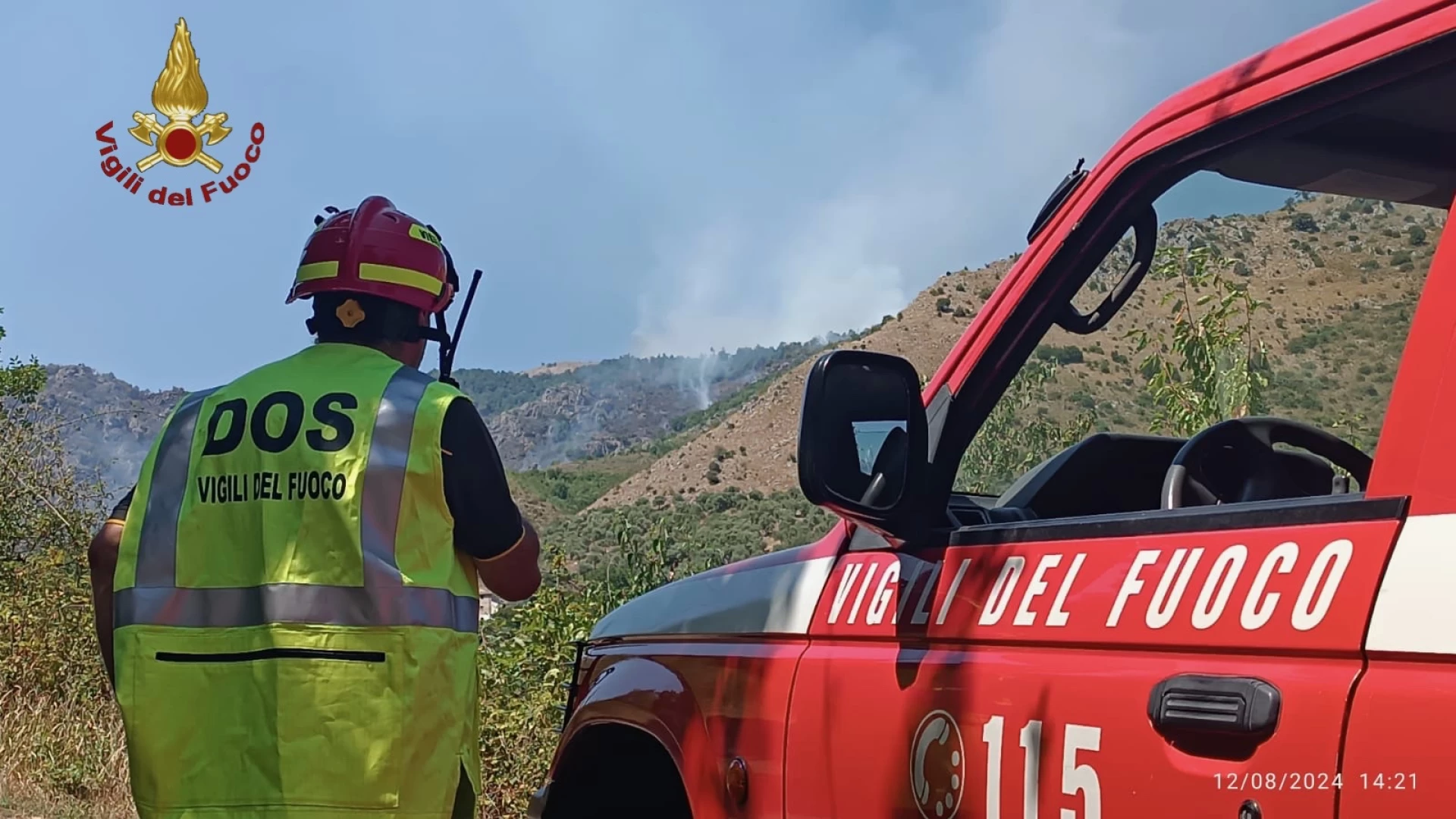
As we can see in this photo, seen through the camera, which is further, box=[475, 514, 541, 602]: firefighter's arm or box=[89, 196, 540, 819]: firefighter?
box=[475, 514, 541, 602]: firefighter's arm

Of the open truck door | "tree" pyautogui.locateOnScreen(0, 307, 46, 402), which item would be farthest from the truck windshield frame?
"tree" pyautogui.locateOnScreen(0, 307, 46, 402)

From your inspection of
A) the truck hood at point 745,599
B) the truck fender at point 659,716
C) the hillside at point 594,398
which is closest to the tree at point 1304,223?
the truck hood at point 745,599

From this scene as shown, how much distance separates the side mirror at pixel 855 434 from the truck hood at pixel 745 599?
1.23 ft

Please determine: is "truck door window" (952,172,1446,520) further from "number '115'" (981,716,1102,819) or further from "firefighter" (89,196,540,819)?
A: "firefighter" (89,196,540,819)

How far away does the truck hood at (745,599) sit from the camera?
2.61 meters

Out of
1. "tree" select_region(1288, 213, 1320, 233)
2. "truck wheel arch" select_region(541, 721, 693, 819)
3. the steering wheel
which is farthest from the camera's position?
"truck wheel arch" select_region(541, 721, 693, 819)

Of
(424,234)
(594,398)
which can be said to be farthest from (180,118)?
(594,398)

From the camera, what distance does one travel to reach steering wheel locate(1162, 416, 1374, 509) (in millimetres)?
2150

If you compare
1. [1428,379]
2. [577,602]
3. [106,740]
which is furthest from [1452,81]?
[106,740]

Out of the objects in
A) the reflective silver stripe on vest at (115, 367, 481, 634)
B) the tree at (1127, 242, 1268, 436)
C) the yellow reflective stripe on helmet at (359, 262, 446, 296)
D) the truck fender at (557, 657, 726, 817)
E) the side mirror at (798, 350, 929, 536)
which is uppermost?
the yellow reflective stripe on helmet at (359, 262, 446, 296)

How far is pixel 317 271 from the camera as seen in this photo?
289 cm

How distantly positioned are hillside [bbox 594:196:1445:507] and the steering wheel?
32mm

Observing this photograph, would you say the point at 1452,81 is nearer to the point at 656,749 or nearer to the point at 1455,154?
the point at 1455,154

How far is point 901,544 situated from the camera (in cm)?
233
